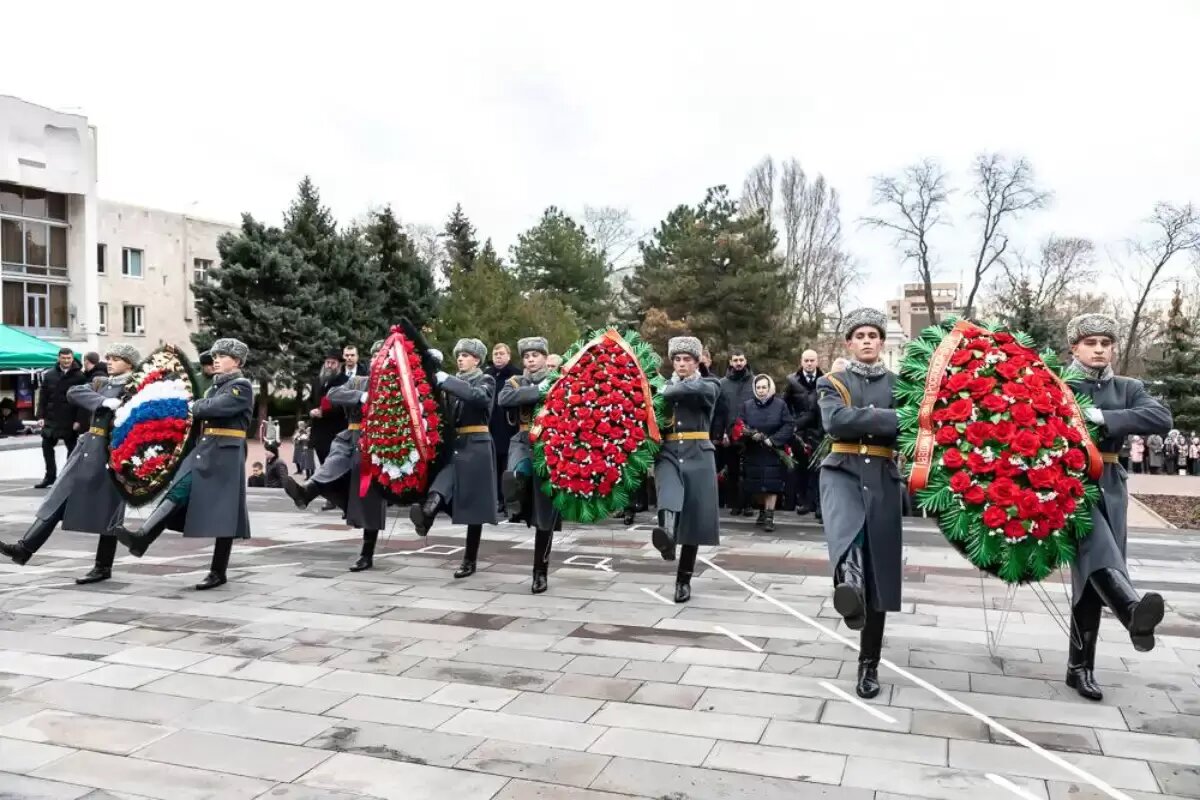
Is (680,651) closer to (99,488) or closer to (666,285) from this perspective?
(99,488)

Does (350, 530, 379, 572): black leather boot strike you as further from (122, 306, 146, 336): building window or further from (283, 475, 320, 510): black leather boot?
(122, 306, 146, 336): building window

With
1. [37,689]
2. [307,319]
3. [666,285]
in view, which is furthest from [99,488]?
[666,285]

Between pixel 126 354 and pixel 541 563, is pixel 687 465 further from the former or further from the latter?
pixel 126 354

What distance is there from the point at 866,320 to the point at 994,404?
829 millimetres

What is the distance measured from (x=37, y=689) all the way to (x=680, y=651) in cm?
354

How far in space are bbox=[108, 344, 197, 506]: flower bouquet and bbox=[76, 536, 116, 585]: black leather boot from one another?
38 cm

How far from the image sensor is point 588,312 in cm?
4475

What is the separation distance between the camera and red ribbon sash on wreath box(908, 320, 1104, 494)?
5285 mm

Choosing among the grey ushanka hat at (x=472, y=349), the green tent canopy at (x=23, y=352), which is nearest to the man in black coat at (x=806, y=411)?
the grey ushanka hat at (x=472, y=349)

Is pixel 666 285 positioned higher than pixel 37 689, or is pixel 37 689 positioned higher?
pixel 666 285

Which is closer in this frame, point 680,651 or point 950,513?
point 950,513

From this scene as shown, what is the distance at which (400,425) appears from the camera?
8625mm

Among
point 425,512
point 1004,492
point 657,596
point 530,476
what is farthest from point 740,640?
point 425,512

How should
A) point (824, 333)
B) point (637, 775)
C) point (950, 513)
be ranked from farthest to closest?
point (824, 333) < point (950, 513) < point (637, 775)
